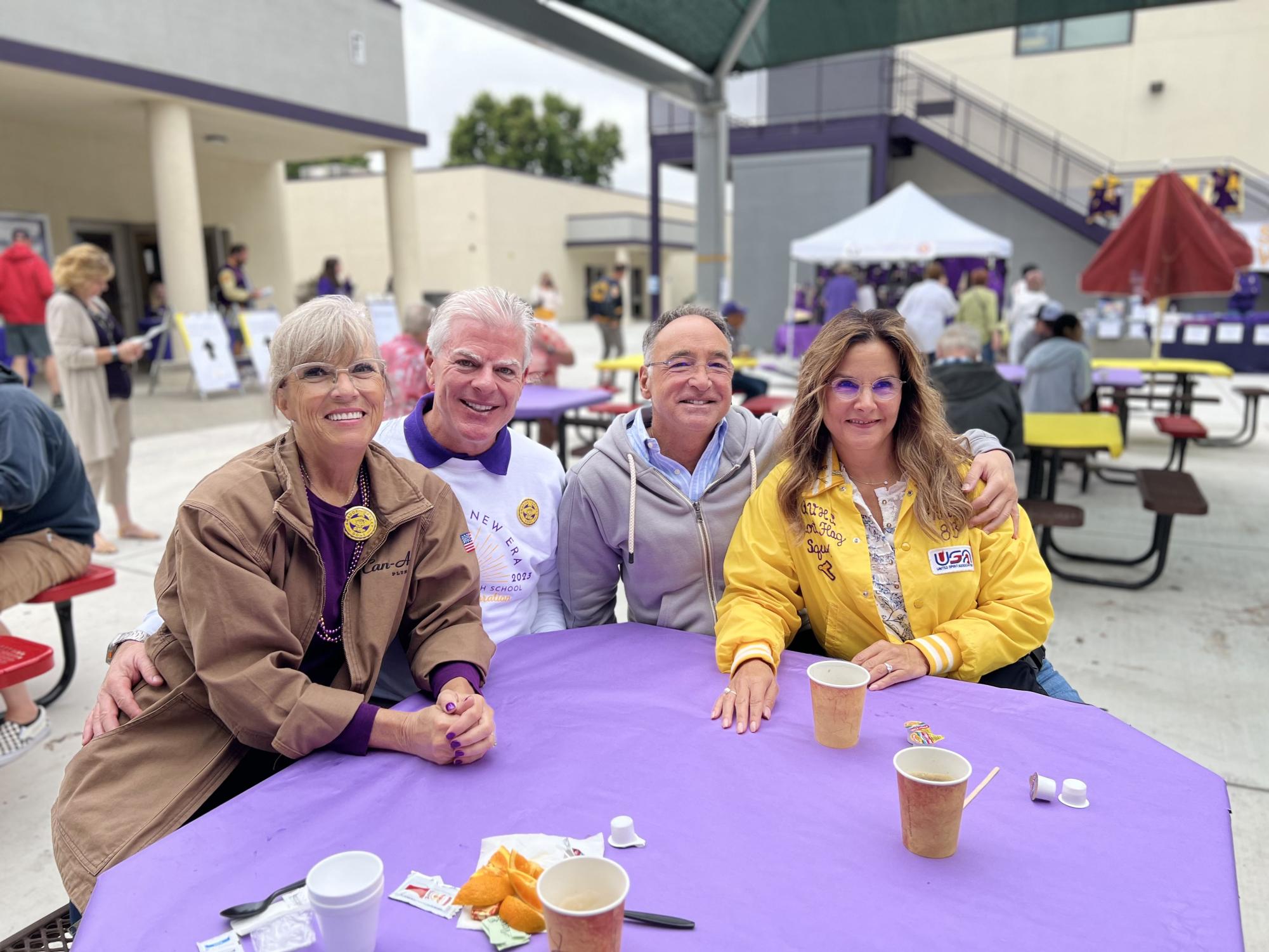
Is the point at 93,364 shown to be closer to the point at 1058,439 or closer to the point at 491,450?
the point at 491,450

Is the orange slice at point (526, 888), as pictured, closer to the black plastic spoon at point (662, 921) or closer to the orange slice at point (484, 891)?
the orange slice at point (484, 891)

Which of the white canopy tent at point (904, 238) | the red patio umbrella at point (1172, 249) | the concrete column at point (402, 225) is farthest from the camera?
the concrete column at point (402, 225)

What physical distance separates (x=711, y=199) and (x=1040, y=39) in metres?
13.0

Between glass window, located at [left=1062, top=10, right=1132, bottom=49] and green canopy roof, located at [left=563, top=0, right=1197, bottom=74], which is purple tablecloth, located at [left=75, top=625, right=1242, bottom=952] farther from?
glass window, located at [left=1062, top=10, right=1132, bottom=49]

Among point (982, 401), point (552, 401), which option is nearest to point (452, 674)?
point (982, 401)

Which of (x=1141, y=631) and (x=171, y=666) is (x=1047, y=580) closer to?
(x=171, y=666)

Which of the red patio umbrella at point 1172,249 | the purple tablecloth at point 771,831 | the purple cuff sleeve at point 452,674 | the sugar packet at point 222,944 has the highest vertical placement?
the red patio umbrella at point 1172,249

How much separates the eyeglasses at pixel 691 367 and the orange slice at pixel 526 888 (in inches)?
57.5

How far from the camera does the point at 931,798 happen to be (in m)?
1.28

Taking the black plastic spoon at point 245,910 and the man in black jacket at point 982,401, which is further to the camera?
the man in black jacket at point 982,401

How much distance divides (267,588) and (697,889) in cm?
97

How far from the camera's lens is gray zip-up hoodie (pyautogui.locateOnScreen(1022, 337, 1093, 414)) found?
6844 mm

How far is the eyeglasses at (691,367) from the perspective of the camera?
238 centimetres

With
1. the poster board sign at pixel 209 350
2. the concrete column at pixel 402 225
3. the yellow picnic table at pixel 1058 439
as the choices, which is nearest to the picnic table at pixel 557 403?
the yellow picnic table at pixel 1058 439
